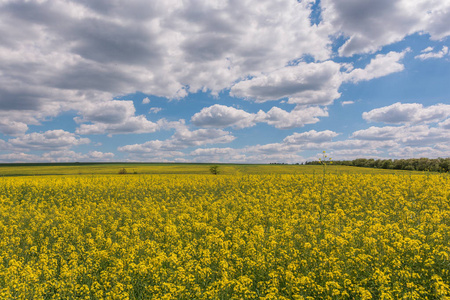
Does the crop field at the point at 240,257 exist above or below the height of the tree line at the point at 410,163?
below

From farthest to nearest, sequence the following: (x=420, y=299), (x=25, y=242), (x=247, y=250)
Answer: (x=25, y=242) < (x=247, y=250) < (x=420, y=299)

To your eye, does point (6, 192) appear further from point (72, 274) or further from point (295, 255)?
point (295, 255)

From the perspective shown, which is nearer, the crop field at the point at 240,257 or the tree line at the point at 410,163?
the crop field at the point at 240,257

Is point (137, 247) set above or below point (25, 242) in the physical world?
above

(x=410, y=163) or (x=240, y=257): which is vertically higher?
(x=410, y=163)

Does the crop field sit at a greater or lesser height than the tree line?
lesser

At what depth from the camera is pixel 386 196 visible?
50.5 feet

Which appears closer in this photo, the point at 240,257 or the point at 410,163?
the point at 240,257

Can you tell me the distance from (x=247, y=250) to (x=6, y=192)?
84.7 feet

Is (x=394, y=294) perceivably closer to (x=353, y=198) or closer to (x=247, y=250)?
(x=247, y=250)

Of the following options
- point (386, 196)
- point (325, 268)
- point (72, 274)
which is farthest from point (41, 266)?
point (386, 196)

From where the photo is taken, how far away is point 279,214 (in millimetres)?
13328

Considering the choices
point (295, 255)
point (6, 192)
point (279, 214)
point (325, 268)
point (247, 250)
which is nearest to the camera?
point (325, 268)

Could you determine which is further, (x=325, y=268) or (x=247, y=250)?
(x=247, y=250)
